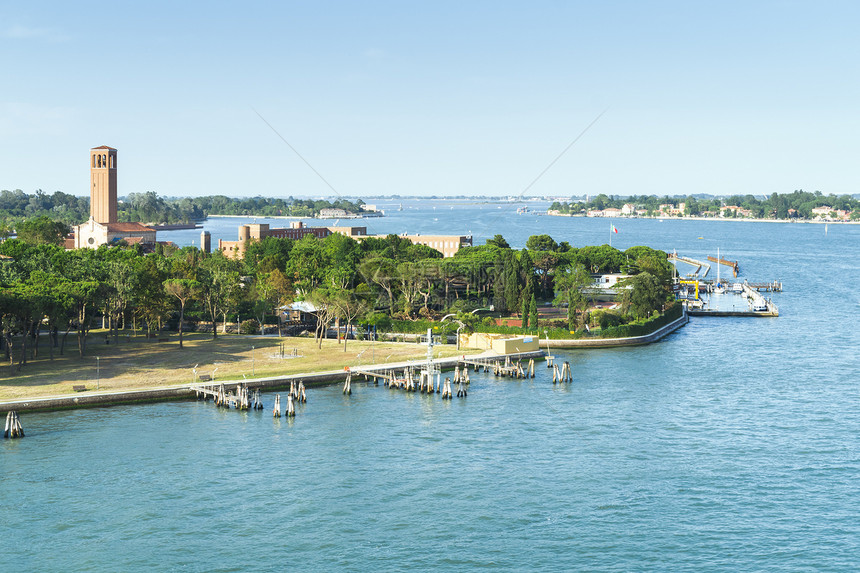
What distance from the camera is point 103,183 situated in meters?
182

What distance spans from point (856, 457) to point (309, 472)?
3073 centimetres

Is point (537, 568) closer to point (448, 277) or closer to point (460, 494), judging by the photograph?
point (460, 494)

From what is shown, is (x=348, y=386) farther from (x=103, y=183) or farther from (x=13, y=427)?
(x=103, y=183)

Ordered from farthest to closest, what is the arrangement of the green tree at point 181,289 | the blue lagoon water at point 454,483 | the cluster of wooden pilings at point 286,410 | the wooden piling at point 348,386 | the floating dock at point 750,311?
the floating dock at point 750,311
the green tree at point 181,289
the wooden piling at point 348,386
the cluster of wooden pilings at point 286,410
the blue lagoon water at point 454,483

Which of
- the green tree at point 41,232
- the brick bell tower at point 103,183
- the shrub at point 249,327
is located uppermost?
the brick bell tower at point 103,183

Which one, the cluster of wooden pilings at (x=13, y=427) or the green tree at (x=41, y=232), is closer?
the cluster of wooden pilings at (x=13, y=427)

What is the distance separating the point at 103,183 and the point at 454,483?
153635 millimetres

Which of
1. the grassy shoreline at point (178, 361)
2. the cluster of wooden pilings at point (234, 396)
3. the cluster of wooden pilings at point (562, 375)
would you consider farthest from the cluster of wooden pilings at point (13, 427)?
the cluster of wooden pilings at point (562, 375)

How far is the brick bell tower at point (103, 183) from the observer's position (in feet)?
584

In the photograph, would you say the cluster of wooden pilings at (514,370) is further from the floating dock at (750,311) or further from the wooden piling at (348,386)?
the floating dock at (750,311)

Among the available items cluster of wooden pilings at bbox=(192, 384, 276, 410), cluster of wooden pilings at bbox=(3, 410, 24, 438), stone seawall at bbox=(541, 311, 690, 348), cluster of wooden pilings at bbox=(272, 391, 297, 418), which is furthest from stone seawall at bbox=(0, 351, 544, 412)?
stone seawall at bbox=(541, 311, 690, 348)

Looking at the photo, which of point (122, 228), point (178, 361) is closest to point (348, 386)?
point (178, 361)

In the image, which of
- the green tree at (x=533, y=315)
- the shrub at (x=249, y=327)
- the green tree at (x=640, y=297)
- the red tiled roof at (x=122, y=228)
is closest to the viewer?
the shrub at (x=249, y=327)

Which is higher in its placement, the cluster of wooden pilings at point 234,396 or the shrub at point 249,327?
the shrub at point 249,327
